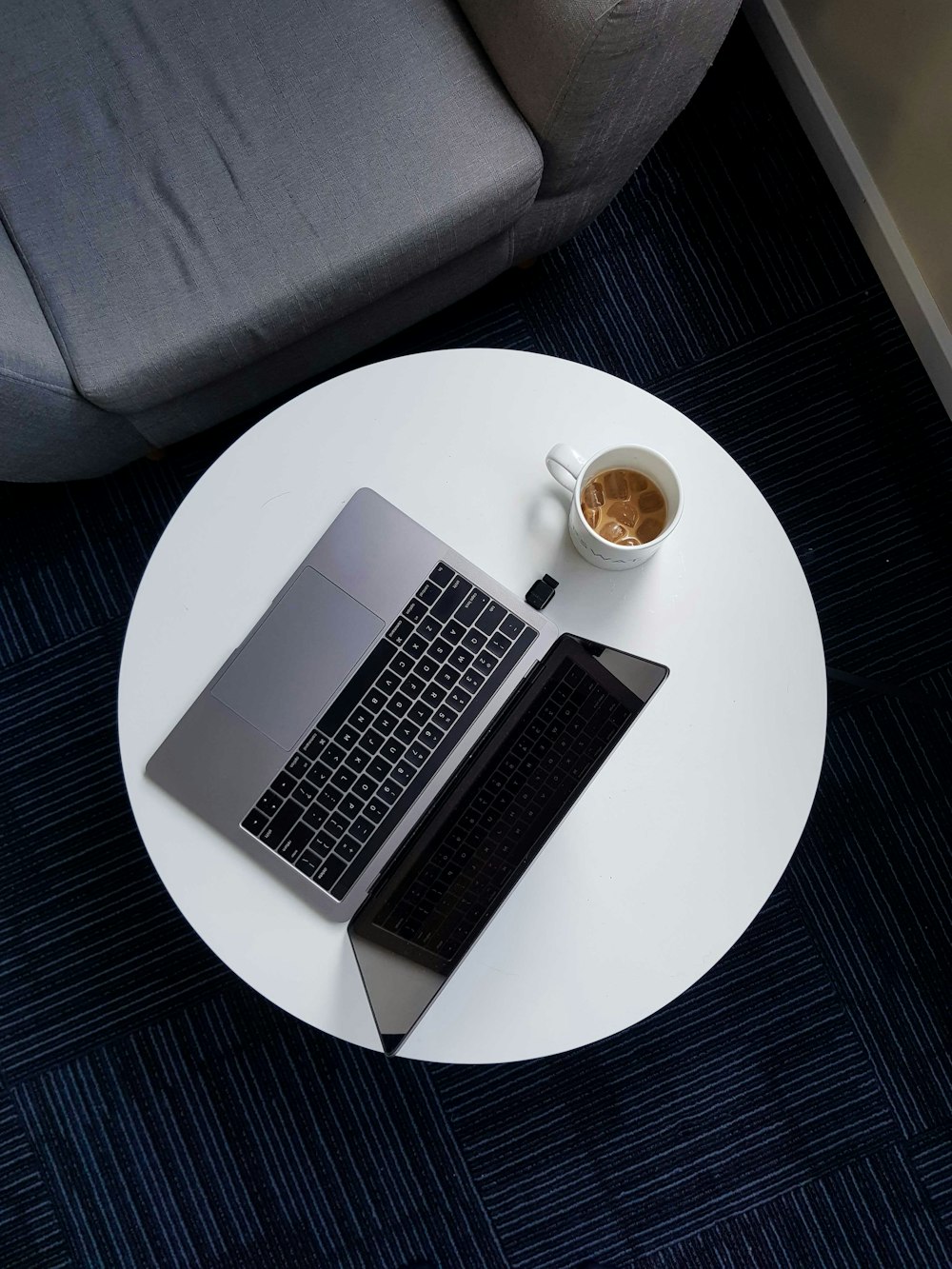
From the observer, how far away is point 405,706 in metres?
1.02

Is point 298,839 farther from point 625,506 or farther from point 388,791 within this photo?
point 625,506

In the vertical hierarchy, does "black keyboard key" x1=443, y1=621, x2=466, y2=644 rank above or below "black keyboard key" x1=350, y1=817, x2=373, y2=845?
above

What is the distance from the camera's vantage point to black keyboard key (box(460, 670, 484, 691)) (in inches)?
40.1

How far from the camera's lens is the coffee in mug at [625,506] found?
977mm

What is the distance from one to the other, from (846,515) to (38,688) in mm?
1321

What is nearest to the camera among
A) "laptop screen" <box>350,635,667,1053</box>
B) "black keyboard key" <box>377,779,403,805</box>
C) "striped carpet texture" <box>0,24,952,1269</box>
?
"laptop screen" <box>350,635,667,1053</box>

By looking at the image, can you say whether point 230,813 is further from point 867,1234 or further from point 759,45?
point 759,45

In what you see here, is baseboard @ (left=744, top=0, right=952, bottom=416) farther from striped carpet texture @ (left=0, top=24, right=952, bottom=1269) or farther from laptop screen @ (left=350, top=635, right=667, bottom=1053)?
laptop screen @ (left=350, top=635, right=667, bottom=1053)

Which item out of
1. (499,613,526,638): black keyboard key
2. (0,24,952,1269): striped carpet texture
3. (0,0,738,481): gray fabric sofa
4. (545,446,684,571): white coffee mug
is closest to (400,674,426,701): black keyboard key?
(499,613,526,638): black keyboard key

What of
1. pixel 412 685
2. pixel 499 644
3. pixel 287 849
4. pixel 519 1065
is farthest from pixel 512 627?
pixel 519 1065

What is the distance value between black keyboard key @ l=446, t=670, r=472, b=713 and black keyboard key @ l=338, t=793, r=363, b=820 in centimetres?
14

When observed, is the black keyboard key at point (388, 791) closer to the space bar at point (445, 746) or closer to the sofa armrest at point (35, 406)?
the space bar at point (445, 746)

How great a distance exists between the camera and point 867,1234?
1.44m

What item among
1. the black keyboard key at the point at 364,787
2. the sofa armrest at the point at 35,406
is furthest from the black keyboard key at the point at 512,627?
the sofa armrest at the point at 35,406
